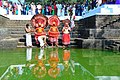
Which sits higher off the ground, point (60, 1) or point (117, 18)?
point (60, 1)

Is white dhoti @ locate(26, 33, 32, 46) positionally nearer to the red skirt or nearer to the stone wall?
the red skirt

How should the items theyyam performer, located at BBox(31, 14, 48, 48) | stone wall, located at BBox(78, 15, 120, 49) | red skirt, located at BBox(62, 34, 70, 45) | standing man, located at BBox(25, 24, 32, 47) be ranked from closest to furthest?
stone wall, located at BBox(78, 15, 120, 49)
theyyam performer, located at BBox(31, 14, 48, 48)
red skirt, located at BBox(62, 34, 70, 45)
standing man, located at BBox(25, 24, 32, 47)

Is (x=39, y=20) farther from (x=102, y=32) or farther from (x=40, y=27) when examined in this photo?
(x=102, y=32)

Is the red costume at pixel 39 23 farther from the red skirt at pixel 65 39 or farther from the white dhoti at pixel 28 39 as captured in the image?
the red skirt at pixel 65 39

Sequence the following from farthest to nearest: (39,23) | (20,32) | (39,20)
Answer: (20,32) → (39,20) → (39,23)

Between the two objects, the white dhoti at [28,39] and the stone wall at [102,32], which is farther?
the white dhoti at [28,39]

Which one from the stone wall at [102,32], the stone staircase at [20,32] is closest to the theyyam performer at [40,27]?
the stone staircase at [20,32]

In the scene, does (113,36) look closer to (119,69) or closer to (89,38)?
(89,38)

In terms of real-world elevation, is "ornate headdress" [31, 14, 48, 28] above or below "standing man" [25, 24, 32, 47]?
above

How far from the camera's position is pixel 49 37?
14688 mm

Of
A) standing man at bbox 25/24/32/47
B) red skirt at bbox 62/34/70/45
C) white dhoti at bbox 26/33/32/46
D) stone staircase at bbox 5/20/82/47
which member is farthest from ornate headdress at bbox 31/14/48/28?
stone staircase at bbox 5/20/82/47

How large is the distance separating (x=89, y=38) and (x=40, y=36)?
2.36 meters

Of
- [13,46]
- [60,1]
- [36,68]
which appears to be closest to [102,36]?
[13,46]

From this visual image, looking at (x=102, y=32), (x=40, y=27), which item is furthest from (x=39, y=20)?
(x=102, y=32)
